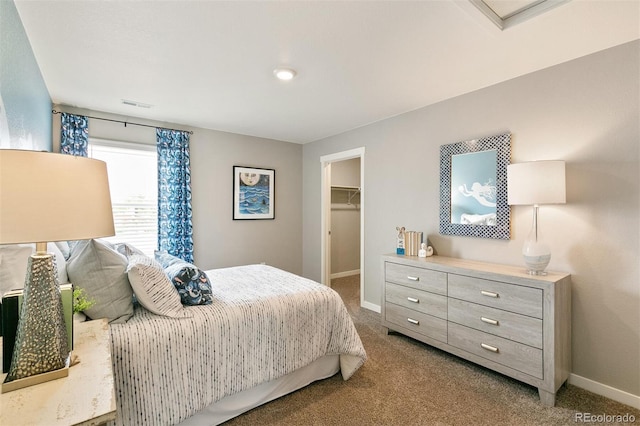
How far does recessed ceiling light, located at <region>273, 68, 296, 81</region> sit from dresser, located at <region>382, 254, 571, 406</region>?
1977 mm

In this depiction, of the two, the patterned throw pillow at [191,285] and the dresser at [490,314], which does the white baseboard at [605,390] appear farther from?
the patterned throw pillow at [191,285]

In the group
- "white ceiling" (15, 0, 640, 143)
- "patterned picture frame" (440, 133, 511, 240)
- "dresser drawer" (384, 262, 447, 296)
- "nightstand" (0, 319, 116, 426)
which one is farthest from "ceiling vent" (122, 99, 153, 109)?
"patterned picture frame" (440, 133, 511, 240)

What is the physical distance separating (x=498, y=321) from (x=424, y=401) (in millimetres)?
820

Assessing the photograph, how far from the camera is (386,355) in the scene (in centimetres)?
274

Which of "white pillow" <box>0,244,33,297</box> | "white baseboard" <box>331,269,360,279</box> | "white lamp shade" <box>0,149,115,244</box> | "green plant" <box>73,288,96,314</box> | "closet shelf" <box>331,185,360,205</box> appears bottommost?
"white baseboard" <box>331,269,360,279</box>

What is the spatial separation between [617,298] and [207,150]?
14.7ft

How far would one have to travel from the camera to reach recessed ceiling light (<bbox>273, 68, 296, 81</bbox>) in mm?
2410

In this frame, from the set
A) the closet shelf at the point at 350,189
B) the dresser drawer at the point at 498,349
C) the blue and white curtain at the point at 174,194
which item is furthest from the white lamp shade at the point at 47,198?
the closet shelf at the point at 350,189

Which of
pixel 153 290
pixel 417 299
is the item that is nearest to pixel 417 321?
pixel 417 299

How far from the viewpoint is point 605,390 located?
2.13 m

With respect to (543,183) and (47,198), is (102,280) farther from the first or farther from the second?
(543,183)

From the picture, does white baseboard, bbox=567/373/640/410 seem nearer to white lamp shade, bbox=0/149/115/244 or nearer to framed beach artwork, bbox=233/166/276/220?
white lamp shade, bbox=0/149/115/244

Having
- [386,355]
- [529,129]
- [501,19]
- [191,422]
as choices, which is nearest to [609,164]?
[529,129]

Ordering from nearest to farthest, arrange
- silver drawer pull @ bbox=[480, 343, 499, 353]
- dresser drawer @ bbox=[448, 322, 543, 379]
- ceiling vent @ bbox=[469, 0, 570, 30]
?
ceiling vent @ bbox=[469, 0, 570, 30] → dresser drawer @ bbox=[448, 322, 543, 379] → silver drawer pull @ bbox=[480, 343, 499, 353]
